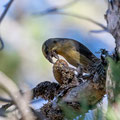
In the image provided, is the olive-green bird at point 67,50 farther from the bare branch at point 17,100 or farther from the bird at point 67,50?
the bare branch at point 17,100

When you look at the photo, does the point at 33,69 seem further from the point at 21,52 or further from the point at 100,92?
the point at 100,92

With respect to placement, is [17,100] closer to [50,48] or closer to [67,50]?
[50,48]

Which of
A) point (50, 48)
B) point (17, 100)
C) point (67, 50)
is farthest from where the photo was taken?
point (67, 50)

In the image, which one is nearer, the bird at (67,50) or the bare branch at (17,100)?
the bare branch at (17,100)

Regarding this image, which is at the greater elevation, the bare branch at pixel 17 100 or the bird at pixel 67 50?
the bird at pixel 67 50

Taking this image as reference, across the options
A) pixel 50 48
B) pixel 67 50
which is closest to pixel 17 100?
pixel 50 48

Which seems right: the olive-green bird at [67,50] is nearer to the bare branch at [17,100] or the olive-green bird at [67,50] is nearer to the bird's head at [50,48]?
the bird's head at [50,48]

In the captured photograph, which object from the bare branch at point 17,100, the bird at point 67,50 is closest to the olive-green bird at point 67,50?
the bird at point 67,50

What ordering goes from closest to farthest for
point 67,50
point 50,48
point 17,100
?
point 17,100, point 50,48, point 67,50

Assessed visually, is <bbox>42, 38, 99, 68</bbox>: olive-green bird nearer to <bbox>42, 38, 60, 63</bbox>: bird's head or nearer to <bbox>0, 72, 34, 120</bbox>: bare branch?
<bbox>42, 38, 60, 63</bbox>: bird's head

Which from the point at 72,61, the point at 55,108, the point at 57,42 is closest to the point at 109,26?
the point at 55,108

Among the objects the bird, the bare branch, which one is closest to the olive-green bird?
the bird
